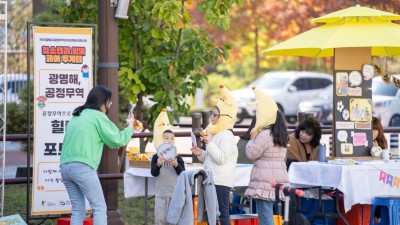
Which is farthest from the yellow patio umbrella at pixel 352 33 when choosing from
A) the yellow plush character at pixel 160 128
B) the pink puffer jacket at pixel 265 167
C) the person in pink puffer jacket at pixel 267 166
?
the yellow plush character at pixel 160 128

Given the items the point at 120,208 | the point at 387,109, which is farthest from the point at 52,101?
the point at 387,109

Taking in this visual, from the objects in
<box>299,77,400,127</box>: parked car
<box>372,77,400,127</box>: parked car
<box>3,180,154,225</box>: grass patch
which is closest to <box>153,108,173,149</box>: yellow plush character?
<box>3,180,154,225</box>: grass patch

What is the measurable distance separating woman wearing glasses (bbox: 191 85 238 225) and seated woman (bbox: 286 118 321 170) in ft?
5.74

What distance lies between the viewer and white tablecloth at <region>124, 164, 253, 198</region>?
36.9ft

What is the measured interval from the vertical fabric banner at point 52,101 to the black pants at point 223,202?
202cm

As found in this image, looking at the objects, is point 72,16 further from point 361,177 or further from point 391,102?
point 391,102

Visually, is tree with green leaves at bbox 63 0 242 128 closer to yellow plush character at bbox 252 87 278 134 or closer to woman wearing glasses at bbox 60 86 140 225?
Result: yellow plush character at bbox 252 87 278 134

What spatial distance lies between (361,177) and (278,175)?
3.92ft

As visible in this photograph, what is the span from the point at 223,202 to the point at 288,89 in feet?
77.7

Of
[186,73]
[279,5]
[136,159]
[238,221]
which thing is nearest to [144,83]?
[186,73]

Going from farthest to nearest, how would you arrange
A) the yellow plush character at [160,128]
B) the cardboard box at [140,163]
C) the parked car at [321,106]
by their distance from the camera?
the parked car at [321,106]
the cardboard box at [140,163]
the yellow plush character at [160,128]

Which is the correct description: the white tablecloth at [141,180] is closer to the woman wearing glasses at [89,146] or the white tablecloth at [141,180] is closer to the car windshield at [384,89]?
the woman wearing glasses at [89,146]

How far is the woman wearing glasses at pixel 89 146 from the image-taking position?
9.59 m

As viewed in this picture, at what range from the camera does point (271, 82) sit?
34.0 m
